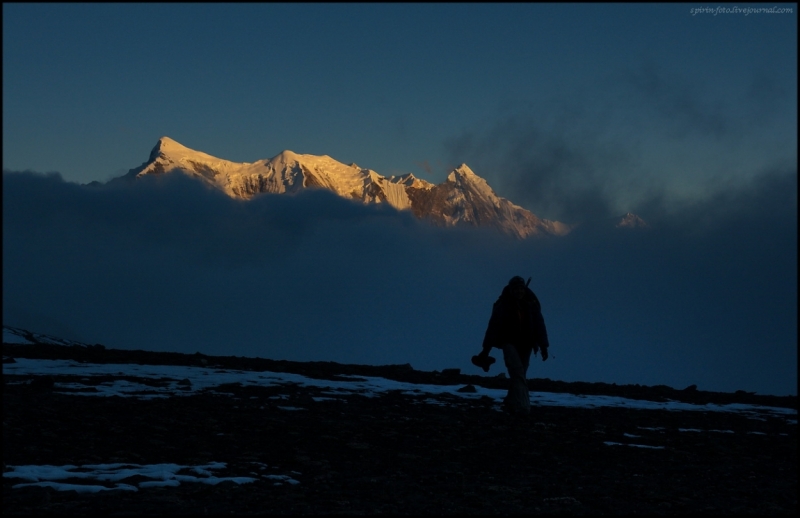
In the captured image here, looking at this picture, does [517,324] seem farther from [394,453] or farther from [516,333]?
[394,453]

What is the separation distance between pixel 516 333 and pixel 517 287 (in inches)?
35.5

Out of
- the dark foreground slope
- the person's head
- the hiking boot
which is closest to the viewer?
the dark foreground slope

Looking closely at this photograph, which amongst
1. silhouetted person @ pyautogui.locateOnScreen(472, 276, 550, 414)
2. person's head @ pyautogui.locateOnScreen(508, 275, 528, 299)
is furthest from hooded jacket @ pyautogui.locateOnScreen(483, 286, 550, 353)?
person's head @ pyautogui.locateOnScreen(508, 275, 528, 299)

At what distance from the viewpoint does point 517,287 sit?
1611cm

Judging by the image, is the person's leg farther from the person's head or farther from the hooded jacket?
the person's head

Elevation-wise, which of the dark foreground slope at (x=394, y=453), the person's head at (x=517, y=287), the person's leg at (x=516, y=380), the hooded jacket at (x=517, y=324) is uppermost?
the person's head at (x=517, y=287)

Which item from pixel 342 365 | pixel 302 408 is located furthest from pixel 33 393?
pixel 342 365

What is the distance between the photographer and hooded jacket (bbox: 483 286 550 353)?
16.2 metres

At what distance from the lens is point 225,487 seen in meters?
8.58

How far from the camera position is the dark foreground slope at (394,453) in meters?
8.36

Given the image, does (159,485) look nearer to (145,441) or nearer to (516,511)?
(145,441)

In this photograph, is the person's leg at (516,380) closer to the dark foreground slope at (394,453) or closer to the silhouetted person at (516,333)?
the silhouetted person at (516,333)

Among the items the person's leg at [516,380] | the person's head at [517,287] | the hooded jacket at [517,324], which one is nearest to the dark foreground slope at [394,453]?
the person's leg at [516,380]

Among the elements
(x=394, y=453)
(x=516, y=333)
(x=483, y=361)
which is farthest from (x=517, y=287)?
(x=394, y=453)
